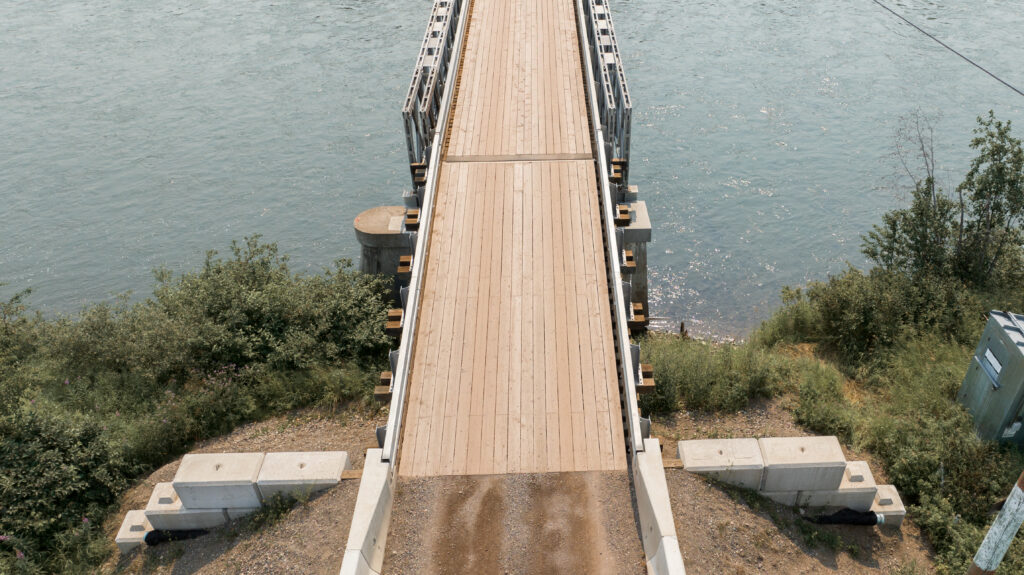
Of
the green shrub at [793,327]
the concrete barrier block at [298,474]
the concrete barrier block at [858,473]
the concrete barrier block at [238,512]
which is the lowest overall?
the green shrub at [793,327]

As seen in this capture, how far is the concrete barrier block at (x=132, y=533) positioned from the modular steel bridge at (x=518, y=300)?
415 centimetres

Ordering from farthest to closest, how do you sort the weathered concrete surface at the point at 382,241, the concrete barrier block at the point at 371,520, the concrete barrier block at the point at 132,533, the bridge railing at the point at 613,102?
the weathered concrete surface at the point at 382,241 → the bridge railing at the point at 613,102 → the concrete barrier block at the point at 132,533 → the concrete barrier block at the point at 371,520

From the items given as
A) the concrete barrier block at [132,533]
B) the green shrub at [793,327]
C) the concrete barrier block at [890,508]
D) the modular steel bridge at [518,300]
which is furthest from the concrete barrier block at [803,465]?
the concrete barrier block at [132,533]

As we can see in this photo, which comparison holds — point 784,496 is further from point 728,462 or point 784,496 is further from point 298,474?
point 298,474

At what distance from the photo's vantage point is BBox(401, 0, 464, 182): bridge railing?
14.3 m

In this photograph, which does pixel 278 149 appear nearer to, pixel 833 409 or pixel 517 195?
pixel 517 195

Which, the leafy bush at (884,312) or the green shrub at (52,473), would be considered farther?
the leafy bush at (884,312)

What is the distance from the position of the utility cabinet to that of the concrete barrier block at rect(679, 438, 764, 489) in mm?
4408

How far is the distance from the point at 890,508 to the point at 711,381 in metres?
3.79

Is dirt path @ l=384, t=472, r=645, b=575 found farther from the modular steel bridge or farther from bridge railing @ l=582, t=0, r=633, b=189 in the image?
bridge railing @ l=582, t=0, r=633, b=189

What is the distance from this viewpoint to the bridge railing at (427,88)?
14297 mm

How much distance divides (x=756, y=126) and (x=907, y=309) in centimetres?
1493

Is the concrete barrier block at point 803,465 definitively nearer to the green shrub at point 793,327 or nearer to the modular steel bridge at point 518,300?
the modular steel bridge at point 518,300

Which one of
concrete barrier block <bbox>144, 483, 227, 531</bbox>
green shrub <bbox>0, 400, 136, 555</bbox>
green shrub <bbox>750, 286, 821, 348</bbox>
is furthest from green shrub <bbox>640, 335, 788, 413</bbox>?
green shrub <bbox>0, 400, 136, 555</bbox>
